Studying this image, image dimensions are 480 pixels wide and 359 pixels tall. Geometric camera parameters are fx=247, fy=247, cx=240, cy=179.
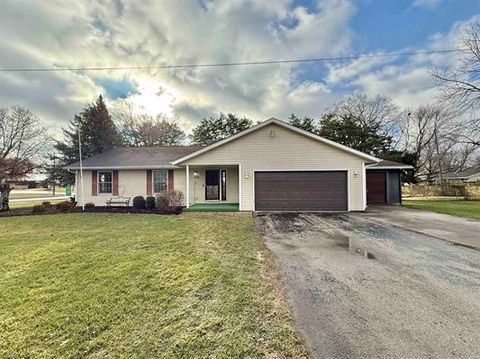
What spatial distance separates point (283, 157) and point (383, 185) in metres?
8.99

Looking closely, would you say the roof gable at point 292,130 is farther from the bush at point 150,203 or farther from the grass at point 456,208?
the grass at point 456,208

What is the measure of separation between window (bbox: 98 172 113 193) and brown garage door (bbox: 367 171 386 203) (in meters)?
17.0

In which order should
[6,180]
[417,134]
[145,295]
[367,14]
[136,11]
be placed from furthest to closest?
[417,134], [6,180], [367,14], [136,11], [145,295]

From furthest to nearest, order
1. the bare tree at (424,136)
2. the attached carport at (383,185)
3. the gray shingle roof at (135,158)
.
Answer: the bare tree at (424,136)
the attached carport at (383,185)
the gray shingle roof at (135,158)

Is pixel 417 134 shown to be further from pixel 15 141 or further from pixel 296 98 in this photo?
pixel 15 141

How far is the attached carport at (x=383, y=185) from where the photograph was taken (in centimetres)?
1695

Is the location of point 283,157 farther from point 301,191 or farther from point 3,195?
point 3,195

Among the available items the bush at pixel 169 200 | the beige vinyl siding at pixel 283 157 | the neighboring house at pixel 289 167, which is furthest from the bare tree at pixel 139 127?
the beige vinyl siding at pixel 283 157

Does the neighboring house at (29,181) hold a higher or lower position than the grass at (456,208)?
higher

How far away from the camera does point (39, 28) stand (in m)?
10.7

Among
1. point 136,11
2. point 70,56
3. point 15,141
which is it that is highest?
point 136,11

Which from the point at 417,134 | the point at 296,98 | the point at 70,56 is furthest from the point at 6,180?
the point at 417,134

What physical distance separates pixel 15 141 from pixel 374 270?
78.9 feet

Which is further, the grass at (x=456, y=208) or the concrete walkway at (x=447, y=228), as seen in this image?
the grass at (x=456, y=208)
